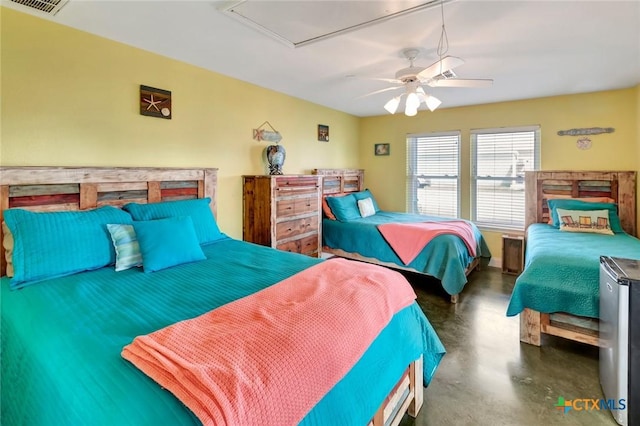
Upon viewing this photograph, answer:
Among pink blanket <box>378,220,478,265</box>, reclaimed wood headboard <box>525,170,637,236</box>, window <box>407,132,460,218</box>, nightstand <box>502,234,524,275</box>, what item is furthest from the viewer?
window <box>407,132,460,218</box>

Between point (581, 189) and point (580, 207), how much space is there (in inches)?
17.0

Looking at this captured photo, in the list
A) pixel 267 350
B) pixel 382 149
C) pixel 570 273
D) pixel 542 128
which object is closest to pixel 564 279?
pixel 570 273

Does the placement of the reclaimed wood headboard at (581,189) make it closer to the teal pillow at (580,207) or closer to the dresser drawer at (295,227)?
the teal pillow at (580,207)

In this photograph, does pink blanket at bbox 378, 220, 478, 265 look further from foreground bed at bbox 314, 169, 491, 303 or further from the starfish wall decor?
the starfish wall decor

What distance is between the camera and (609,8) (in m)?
1.95

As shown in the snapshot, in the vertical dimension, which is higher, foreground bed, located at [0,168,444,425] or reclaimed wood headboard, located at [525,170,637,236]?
reclaimed wood headboard, located at [525,170,637,236]

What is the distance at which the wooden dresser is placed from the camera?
11.1 ft

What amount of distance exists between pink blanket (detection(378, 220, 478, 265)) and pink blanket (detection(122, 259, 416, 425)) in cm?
213

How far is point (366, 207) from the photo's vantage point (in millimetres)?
4816

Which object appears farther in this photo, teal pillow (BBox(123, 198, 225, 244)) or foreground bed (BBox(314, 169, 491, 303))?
foreground bed (BBox(314, 169, 491, 303))

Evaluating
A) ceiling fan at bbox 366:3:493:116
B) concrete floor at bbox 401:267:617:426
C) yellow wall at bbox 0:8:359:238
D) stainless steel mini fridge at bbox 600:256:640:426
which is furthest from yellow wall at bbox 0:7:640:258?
stainless steel mini fridge at bbox 600:256:640:426

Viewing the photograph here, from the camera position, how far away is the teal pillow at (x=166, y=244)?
1991 mm

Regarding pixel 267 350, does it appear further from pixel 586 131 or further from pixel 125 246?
pixel 586 131

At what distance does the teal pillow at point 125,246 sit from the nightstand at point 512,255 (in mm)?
4286
